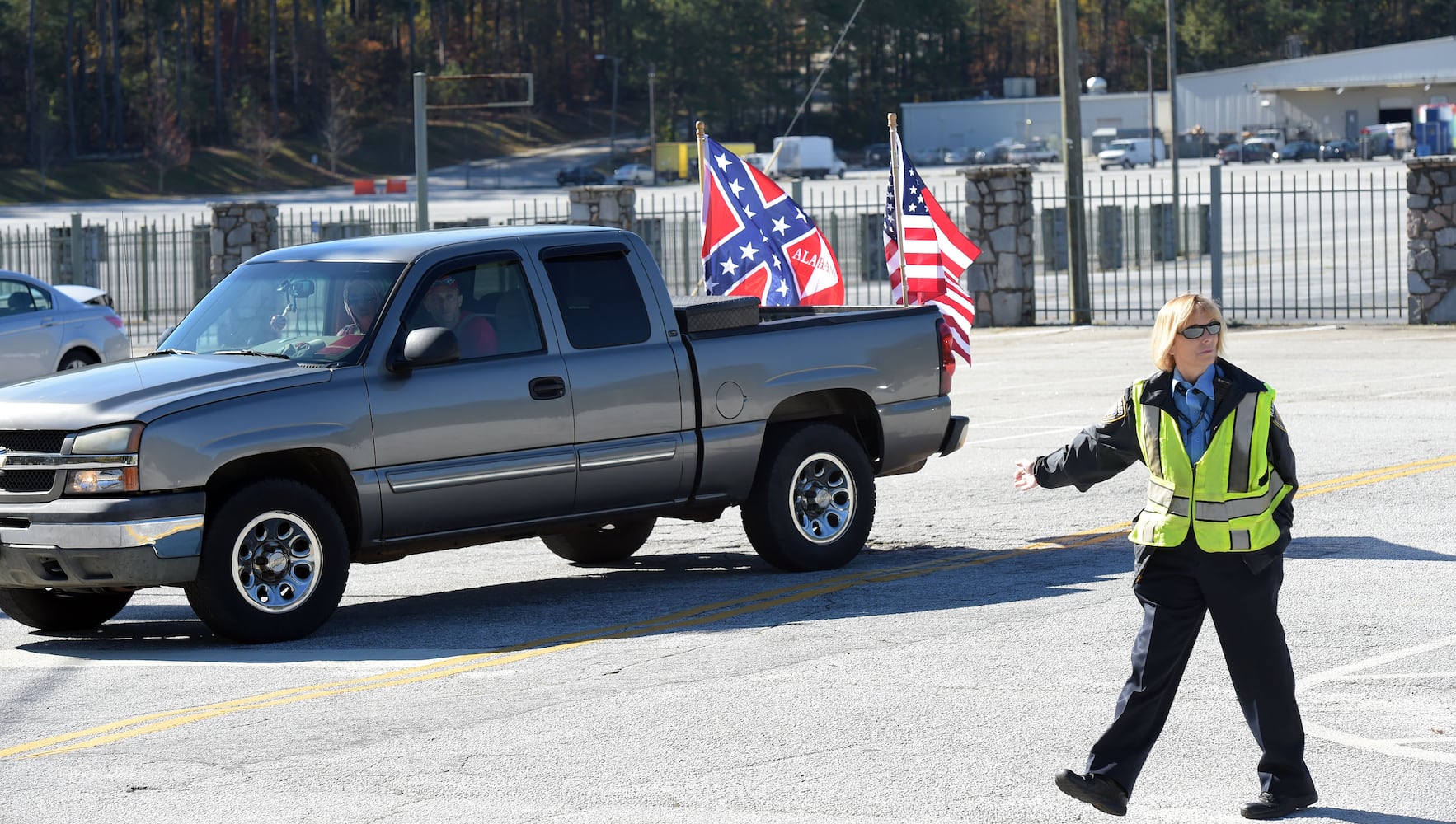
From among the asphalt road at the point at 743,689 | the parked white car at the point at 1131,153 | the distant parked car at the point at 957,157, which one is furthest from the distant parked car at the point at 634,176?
the asphalt road at the point at 743,689

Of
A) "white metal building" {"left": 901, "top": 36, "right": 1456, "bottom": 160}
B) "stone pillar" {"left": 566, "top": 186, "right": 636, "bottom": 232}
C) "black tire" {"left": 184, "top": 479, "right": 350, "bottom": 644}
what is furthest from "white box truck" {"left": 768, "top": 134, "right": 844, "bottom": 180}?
"black tire" {"left": 184, "top": 479, "right": 350, "bottom": 644}

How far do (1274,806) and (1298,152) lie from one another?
93574 millimetres

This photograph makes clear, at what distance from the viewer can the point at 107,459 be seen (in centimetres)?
812

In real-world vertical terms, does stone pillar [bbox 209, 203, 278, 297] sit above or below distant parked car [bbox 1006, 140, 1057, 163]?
below

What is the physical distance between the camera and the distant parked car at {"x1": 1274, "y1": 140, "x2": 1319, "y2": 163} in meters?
93.3

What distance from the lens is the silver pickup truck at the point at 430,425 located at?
8.21m

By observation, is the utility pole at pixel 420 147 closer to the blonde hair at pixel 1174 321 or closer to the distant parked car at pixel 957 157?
the blonde hair at pixel 1174 321

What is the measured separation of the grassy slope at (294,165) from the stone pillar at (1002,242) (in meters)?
75.1

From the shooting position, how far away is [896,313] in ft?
34.7

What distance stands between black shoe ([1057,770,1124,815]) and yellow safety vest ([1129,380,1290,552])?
0.71m

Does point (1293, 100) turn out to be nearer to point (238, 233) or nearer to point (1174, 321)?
point (238, 233)

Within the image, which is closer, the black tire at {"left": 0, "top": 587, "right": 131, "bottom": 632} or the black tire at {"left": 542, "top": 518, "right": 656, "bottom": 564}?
the black tire at {"left": 0, "top": 587, "right": 131, "bottom": 632}

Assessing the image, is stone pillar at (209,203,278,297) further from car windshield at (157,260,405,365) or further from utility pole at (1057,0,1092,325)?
car windshield at (157,260,405,365)

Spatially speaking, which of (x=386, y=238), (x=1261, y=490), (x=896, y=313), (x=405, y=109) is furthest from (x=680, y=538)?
(x=405, y=109)
